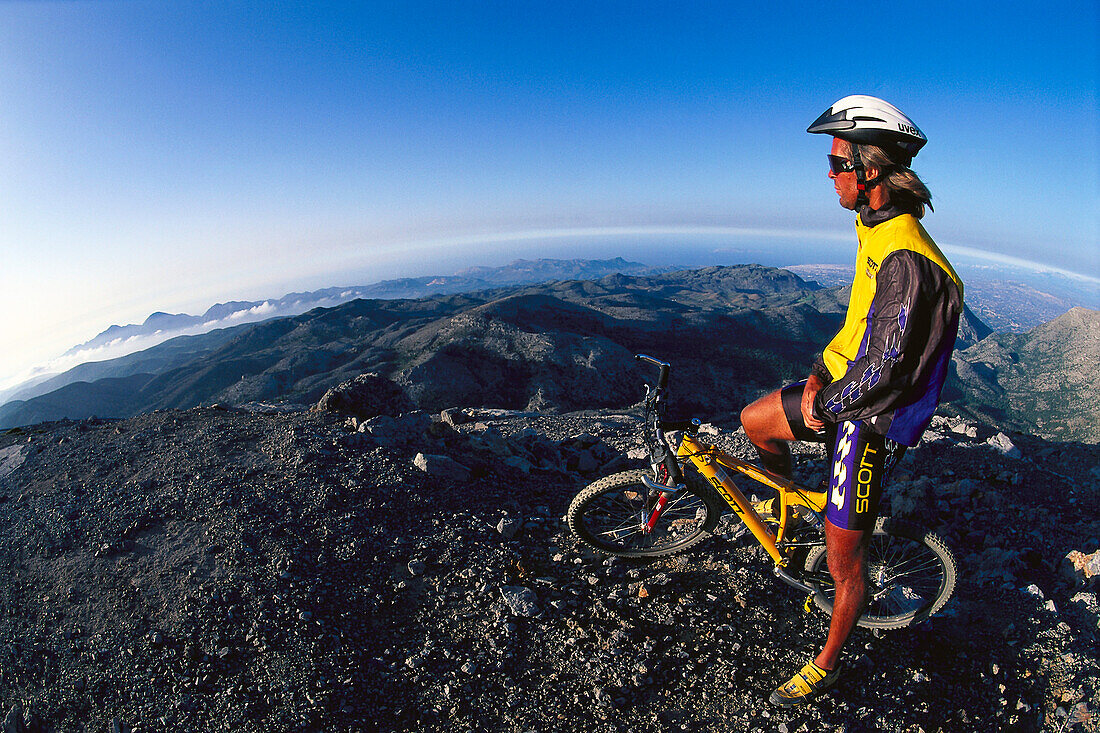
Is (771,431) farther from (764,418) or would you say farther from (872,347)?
(872,347)

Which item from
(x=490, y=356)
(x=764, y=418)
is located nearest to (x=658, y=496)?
(x=764, y=418)

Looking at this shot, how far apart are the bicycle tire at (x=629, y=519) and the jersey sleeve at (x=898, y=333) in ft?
6.43

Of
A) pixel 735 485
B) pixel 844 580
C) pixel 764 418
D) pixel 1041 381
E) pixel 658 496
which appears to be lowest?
pixel 1041 381

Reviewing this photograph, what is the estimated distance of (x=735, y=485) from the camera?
4.07m

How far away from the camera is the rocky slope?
344 cm

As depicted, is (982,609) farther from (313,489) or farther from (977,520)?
(313,489)

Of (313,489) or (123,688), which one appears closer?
(123,688)

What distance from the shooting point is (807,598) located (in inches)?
166

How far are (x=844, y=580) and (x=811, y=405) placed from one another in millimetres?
1316

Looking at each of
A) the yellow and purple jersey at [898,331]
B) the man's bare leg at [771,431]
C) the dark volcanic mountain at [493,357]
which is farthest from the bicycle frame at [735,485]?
the dark volcanic mountain at [493,357]

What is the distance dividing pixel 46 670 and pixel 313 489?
2.54 m

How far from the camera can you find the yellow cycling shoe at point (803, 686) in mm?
3404

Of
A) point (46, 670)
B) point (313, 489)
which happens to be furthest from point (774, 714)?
point (46, 670)

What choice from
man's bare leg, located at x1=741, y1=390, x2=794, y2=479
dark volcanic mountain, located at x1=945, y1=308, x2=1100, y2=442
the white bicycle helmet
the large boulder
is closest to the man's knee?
man's bare leg, located at x1=741, y1=390, x2=794, y2=479
